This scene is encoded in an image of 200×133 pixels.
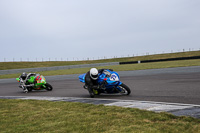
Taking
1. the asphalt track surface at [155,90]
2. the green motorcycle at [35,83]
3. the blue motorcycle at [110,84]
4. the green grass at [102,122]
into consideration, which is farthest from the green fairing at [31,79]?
the green grass at [102,122]

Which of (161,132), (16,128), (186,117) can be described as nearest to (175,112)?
(186,117)

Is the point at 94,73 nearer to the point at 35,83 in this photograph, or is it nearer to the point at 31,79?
the point at 35,83

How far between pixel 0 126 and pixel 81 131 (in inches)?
86.1

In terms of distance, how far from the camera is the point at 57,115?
6.34 meters

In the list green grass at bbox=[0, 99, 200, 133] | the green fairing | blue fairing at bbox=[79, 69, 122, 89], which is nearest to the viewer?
green grass at bbox=[0, 99, 200, 133]

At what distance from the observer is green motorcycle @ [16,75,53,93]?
13987 millimetres

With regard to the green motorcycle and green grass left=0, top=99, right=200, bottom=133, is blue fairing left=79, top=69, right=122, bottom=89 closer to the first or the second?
green grass left=0, top=99, right=200, bottom=133

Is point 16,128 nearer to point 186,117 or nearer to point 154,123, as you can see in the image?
point 154,123

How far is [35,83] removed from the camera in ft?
46.2

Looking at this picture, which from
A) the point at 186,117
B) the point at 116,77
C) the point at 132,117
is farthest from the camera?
the point at 116,77

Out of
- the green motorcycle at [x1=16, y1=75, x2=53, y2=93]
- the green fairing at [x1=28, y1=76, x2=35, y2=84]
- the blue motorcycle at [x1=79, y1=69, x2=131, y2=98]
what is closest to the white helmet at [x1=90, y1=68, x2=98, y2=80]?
the blue motorcycle at [x1=79, y1=69, x2=131, y2=98]

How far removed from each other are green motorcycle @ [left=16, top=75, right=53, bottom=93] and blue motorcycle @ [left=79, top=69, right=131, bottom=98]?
4.74 metres

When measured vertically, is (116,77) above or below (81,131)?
above

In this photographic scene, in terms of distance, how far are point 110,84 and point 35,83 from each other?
595 cm
